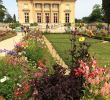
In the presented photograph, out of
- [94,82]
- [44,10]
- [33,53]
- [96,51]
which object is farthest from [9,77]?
[44,10]

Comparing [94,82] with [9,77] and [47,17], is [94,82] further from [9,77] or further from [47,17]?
[47,17]

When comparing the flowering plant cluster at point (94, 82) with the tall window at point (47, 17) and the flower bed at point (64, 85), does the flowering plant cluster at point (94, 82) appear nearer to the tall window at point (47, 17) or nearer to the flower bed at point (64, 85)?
the flower bed at point (64, 85)

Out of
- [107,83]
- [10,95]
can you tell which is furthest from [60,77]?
[10,95]

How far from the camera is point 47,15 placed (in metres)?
80.8

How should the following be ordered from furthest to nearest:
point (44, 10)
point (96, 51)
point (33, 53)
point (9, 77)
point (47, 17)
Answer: point (44, 10) → point (47, 17) → point (96, 51) → point (33, 53) → point (9, 77)

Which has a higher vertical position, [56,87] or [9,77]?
[56,87]

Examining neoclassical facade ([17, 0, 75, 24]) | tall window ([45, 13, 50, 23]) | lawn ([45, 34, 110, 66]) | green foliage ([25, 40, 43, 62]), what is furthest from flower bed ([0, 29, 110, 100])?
neoclassical facade ([17, 0, 75, 24])

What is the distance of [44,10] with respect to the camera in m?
81.1

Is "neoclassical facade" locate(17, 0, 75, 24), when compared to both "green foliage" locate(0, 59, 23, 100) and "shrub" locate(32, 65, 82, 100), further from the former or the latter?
"shrub" locate(32, 65, 82, 100)

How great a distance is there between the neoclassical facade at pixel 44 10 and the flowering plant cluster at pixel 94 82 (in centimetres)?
7466

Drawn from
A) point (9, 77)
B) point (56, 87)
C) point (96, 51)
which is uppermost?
point (56, 87)

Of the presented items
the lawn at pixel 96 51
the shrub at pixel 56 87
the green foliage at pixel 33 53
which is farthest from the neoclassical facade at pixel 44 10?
the shrub at pixel 56 87

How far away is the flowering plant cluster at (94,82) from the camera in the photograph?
17.0ft

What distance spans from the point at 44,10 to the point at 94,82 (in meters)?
76.3
